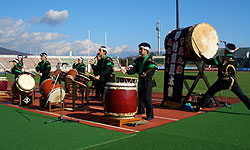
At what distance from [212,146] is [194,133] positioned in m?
0.87

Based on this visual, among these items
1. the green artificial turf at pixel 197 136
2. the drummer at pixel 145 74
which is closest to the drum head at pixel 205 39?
the drummer at pixel 145 74

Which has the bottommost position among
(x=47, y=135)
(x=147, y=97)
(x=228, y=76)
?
(x=47, y=135)

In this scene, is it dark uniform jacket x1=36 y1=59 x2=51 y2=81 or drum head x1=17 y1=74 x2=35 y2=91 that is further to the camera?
dark uniform jacket x1=36 y1=59 x2=51 y2=81

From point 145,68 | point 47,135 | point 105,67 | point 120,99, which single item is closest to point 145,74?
point 145,68

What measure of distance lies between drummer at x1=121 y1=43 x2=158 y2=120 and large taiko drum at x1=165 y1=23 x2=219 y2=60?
1713 mm

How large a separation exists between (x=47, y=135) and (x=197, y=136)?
9.67ft

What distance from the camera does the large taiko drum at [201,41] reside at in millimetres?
8164

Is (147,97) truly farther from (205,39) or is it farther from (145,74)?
(205,39)

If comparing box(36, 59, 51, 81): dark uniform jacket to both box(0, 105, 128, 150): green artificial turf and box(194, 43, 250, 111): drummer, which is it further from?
box(194, 43, 250, 111): drummer

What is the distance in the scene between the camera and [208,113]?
7656 mm

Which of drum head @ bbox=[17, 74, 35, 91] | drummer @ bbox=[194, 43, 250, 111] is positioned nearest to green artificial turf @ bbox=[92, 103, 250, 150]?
drummer @ bbox=[194, 43, 250, 111]

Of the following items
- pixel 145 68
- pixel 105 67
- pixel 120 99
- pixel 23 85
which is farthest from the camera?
pixel 23 85

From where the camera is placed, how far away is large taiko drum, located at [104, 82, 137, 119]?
6113mm

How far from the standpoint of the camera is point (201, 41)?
8359 mm
